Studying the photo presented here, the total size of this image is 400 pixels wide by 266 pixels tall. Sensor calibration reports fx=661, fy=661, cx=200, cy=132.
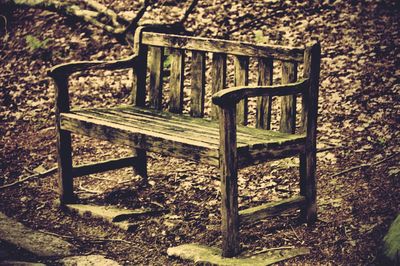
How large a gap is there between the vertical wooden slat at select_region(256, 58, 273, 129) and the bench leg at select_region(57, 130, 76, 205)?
137 centimetres

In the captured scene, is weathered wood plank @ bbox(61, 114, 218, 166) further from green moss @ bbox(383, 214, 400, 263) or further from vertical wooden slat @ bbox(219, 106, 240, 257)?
green moss @ bbox(383, 214, 400, 263)

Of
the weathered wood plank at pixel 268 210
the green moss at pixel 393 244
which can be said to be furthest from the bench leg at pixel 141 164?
the green moss at pixel 393 244

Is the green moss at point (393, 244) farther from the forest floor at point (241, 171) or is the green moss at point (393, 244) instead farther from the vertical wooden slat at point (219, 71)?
the vertical wooden slat at point (219, 71)

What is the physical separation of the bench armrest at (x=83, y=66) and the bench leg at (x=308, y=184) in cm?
158

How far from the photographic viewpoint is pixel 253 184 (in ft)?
16.3

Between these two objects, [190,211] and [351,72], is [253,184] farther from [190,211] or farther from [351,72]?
[351,72]

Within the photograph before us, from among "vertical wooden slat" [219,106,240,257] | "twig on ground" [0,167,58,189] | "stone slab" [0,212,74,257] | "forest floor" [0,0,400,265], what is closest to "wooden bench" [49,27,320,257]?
"vertical wooden slat" [219,106,240,257]

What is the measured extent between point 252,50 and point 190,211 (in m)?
1.19

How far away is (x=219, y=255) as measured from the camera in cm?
371

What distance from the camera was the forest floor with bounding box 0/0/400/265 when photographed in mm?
4070

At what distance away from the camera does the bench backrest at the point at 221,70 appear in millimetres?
4016

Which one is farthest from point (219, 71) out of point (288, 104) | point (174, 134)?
point (174, 134)

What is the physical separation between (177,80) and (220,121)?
1333 mm

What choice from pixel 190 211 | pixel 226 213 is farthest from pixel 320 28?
pixel 226 213
